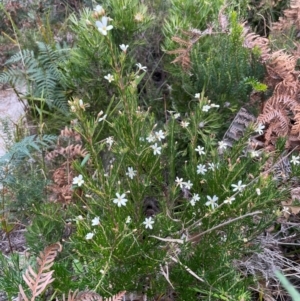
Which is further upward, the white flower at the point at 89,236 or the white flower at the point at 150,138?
the white flower at the point at 150,138

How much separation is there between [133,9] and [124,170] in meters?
0.98

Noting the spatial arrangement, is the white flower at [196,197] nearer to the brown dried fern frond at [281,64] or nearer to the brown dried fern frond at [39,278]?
the brown dried fern frond at [39,278]

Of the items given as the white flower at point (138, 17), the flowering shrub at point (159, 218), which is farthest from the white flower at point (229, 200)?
the white flower at point (138, 17)

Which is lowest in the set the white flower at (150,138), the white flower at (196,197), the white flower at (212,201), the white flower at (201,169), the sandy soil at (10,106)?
the sandy soil at (10,106)

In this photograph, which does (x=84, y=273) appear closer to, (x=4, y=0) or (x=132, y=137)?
(x=132, y=137)

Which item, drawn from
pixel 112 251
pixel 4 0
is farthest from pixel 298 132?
pixel 4 0

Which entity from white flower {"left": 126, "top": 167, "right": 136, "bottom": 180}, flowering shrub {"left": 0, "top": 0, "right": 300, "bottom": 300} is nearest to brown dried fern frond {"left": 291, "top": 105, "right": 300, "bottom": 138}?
flowering shrub {"left": 0, "top": 0, "right": 300, "bottom": 300}

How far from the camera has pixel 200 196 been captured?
66.2 inches

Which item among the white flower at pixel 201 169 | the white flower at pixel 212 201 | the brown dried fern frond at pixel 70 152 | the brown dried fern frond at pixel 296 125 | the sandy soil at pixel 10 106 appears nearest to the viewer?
Result: the white flower at pixel 212 201

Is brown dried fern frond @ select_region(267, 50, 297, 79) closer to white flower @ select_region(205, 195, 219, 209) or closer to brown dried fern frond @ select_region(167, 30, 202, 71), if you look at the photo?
brown dried fern frond @ select_region(167, 30, 202, 71)

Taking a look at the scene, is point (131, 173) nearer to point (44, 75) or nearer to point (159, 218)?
point (159, 218)

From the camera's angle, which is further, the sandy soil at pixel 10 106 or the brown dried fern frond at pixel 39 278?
the sandy soil at pixel 10 106

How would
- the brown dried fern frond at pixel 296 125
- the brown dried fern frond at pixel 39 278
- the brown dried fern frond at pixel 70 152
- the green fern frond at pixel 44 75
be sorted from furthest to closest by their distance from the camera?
the green fern frond at pixel 44 75 → the brown dried fern frond at pixel 70 152 → the brown dried fern frond at pixel 296 125 → the brown dried fern frond at pixel 39 278

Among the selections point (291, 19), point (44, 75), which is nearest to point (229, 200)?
point (291, 19)
